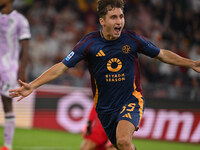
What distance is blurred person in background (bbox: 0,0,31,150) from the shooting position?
696 cm

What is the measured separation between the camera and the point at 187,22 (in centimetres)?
1237

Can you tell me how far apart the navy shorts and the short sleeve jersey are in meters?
2.40

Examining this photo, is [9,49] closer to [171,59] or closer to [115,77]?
[115,77]

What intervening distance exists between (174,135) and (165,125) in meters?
0.33

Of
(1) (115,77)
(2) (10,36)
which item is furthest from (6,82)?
(1) (115,77)

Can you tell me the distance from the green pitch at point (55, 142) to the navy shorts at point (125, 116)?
148 inches

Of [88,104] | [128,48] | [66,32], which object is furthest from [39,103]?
[128,48]

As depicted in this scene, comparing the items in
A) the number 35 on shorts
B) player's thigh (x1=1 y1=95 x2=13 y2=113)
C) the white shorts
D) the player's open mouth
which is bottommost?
player's thigh (x1=1 y1=95 x2=13 y2=113)

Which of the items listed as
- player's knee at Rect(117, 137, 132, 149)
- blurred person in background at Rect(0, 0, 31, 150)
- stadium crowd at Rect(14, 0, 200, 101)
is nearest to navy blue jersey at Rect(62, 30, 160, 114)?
player's knee at Rect(117, 137, 132, 149)

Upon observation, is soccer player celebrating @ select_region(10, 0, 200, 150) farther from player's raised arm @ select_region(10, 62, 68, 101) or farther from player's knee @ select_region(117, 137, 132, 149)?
player's knee @ select_region(117, 137, 132, 149)

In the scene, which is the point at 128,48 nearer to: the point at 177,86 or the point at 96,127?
the point at 96,127

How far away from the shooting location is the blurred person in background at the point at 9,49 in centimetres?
696

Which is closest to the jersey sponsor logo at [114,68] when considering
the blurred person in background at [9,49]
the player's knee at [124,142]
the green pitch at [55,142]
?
the player's knee at [124,142]

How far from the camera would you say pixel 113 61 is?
16.7 ft
